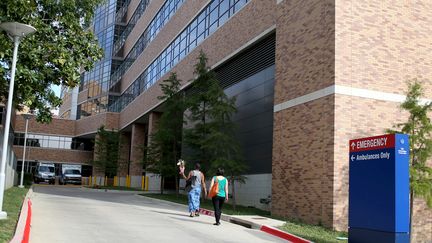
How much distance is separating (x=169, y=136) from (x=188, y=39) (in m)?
8.07

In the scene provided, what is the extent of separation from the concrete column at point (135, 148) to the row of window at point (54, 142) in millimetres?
16870

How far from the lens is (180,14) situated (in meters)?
36.4

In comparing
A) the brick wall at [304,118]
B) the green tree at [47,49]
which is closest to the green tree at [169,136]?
the brick wall at [304,118]

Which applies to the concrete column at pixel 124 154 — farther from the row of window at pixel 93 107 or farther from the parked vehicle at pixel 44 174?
the parked vehicle at pixel 44 174

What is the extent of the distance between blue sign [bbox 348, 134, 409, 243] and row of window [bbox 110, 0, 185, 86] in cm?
2782

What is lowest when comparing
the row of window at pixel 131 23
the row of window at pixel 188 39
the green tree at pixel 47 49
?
the green tree at pixel 47 49

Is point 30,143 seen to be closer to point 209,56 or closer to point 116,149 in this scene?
point 116,149

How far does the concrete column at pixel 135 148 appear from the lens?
49969mm

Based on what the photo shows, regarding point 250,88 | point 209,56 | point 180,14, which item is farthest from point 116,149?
point 250,88

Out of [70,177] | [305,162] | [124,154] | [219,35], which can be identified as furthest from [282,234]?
[70,177]

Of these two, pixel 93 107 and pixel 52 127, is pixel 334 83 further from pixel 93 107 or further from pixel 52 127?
pixel 52 127

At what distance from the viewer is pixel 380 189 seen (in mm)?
10492

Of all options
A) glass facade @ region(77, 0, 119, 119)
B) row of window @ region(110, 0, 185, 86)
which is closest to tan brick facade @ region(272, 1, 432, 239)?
row of window @ region(110, 0, 185, 86)

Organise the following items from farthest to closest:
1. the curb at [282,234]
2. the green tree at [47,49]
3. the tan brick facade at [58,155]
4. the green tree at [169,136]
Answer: the tan brick facade at [58,155], the green tree at [169,136], the green tree at [47,49], the curb at [282,234]
